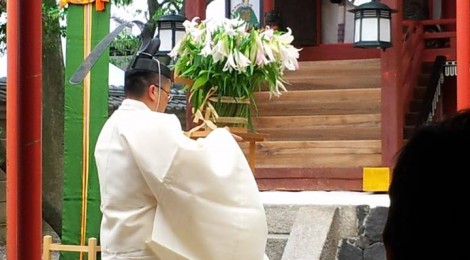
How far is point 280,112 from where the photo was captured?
8391 mm

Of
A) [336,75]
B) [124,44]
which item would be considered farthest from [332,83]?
[124,44]

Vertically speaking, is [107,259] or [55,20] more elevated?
[55,20]

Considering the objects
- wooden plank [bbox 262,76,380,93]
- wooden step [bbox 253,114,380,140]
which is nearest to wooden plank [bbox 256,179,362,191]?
wooden step [bbox 253,114,380,140]

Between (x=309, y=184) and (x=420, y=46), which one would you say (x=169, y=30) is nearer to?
(x=309, y=184)

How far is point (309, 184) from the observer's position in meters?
7.76

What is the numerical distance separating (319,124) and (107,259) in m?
4.33

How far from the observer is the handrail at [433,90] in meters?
8.05

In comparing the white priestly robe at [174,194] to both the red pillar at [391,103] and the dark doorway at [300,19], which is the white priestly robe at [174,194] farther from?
the dark doorway at [300,19]

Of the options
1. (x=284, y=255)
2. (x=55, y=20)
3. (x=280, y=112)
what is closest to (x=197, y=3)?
(x=280, y=112)

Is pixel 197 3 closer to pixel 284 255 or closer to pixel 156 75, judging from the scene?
pixel 284 255

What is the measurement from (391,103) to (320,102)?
901mm

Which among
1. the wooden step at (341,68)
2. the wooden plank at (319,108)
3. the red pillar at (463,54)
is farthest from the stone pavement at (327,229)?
the wooden step at (341,68)

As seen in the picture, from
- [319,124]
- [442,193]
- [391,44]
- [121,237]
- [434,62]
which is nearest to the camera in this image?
[442,193]

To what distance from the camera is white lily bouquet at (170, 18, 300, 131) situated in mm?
4621
